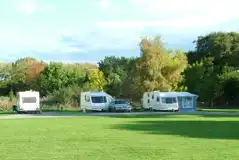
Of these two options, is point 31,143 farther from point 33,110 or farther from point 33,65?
point 33,65

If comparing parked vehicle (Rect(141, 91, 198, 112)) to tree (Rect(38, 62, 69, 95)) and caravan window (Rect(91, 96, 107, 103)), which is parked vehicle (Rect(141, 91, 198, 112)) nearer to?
caravan window (Rect(91, 96, 107, 103))

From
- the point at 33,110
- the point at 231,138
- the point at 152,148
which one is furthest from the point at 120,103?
the point at 152,148

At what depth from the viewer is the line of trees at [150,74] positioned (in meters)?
63.5

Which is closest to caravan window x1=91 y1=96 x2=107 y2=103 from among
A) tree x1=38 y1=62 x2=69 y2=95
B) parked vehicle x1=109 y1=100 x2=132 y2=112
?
parked vehicle x1=109 y1=100 x2=132 y2=112

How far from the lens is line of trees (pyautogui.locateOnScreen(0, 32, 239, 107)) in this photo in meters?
63.5

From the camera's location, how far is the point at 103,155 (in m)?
14.1

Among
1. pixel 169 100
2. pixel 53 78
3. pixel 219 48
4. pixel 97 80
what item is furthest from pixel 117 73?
pixel 169 100

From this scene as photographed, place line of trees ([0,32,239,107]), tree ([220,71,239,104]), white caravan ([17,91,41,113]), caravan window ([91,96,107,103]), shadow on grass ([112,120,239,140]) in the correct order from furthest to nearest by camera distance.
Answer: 1. tree ([220,71,239,104])
2. line of trees ([0,32,239,107])
3. caravan window ([91,96,107,103])
4. white caravan ([17,91,41,113])
5. shadow on grass ([112,120,239,140])

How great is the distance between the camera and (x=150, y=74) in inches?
2459

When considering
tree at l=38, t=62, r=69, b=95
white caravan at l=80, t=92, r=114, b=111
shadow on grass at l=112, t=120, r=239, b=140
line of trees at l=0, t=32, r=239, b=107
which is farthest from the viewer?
tree at l=38, t=62, r=69, b=95

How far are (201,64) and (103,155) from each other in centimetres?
6625

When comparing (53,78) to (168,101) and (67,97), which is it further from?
(168,101)

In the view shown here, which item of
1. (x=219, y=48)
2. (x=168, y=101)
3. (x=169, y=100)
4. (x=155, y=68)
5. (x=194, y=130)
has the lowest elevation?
(x=194, y=130)

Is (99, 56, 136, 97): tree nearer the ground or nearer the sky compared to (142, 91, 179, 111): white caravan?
nearer the sky
